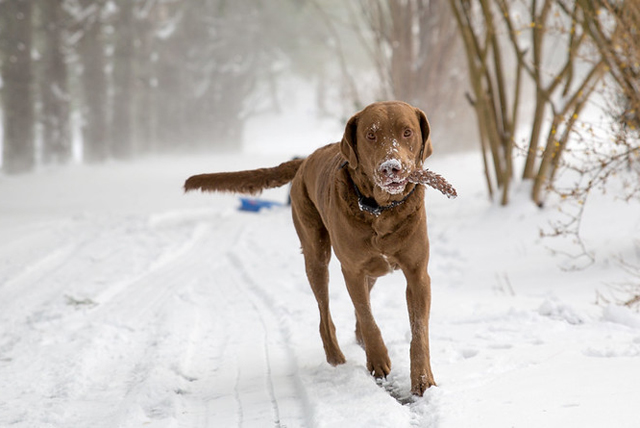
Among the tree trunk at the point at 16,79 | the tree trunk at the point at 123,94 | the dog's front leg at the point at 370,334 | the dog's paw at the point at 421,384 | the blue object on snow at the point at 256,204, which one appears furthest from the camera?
the tree trunk at the point at 123,94

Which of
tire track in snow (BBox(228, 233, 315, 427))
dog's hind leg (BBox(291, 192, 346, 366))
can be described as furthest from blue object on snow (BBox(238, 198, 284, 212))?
dog's hind leg (BBox(291, 192, 346, 366))

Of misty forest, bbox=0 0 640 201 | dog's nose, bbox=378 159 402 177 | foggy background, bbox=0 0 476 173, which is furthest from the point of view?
foggy background, bbox=0 0 476 173

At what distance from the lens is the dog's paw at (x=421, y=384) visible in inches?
141

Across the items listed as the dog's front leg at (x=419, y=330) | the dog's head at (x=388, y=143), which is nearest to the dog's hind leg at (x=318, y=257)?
the dog's front leg at (x=419, y=330)

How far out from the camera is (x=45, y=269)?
787 cm

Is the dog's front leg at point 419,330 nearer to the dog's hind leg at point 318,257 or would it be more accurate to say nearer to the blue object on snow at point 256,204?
the dog's hind leg at point 318,257

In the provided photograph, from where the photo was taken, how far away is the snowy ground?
3.45 meters

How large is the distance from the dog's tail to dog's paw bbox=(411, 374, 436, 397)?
5.73ft

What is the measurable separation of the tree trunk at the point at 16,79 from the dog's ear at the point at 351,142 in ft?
64.5

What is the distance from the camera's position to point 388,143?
342 centimetres

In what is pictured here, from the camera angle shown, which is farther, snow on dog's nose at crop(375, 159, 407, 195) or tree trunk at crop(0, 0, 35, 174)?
tree trunk at crop(0, 0, 35, 174)

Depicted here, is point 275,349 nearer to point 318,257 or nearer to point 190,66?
point 318,257

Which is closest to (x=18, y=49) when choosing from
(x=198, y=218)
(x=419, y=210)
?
(x=198, y=218)

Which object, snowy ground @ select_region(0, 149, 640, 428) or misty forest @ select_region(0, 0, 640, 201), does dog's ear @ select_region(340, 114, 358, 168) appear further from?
misty forest @ select_region(0, 0, 640, 201)
